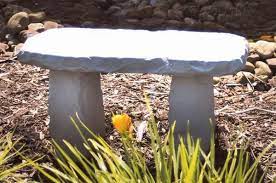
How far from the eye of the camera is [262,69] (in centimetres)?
418

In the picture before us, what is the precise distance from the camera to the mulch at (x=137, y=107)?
3.27 meters

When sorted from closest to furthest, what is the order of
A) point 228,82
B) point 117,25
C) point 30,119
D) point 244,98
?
point 30,119
point 244,98
point 228,82
point 117,25

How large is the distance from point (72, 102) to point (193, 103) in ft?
1.98

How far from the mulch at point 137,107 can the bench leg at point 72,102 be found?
172 millimetres

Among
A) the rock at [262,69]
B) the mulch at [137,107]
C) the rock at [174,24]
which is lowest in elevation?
the mulch at [137,107]

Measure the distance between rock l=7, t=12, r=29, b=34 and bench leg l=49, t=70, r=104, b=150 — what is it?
203 cm

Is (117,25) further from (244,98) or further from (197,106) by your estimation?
(197,106)

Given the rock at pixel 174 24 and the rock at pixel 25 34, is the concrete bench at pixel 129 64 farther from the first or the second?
the rock at pixel 174 24

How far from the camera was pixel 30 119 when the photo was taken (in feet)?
11.5

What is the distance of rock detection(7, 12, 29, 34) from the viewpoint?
500 cm

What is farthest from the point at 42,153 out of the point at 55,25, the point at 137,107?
the point at 55,25

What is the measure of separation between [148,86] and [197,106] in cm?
97

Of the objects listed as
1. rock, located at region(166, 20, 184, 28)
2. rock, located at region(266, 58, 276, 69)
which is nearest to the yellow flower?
rock, located at region(266, 58, 276, 69)

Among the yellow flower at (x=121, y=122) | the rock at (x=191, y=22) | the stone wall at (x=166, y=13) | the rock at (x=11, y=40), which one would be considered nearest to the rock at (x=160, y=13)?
the stone wall at (x=166, y=13)
